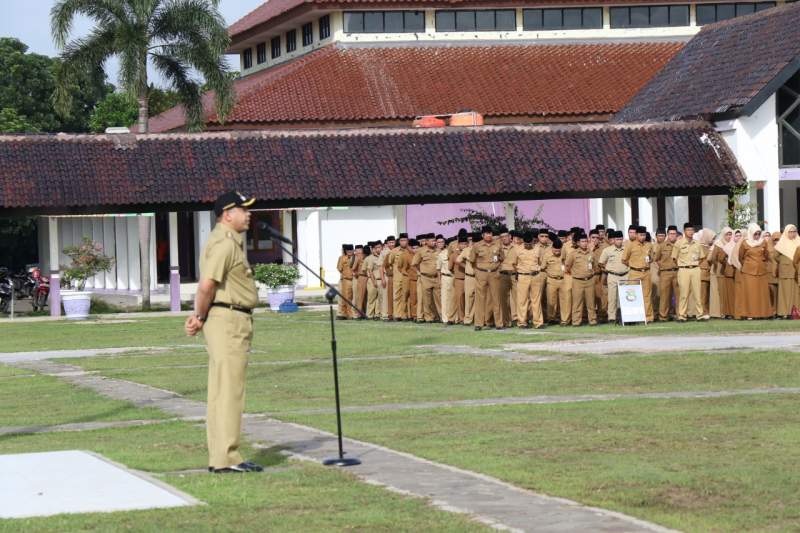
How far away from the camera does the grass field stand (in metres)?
9.98

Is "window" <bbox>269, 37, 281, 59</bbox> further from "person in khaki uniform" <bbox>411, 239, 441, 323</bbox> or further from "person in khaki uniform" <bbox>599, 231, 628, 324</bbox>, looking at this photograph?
"person in khaki uniform" <bbox>599, 231, 628, 324</bbox>

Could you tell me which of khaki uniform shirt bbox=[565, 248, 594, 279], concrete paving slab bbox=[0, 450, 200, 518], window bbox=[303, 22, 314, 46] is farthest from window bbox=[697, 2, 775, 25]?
concrete paving slab bbox=[0, 450, 200, 518]

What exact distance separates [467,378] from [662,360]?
9.30 ft

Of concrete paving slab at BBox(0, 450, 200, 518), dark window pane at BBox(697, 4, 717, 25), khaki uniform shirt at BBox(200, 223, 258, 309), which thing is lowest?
concrete paving slab at BBox(0, 450, 200, 518)

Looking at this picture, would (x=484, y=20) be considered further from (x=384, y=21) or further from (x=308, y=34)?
(x=308, y=34)

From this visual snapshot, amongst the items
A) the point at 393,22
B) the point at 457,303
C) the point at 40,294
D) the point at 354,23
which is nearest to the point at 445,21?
the point at 393,22

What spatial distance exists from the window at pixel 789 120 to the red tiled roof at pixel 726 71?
3.08 ft

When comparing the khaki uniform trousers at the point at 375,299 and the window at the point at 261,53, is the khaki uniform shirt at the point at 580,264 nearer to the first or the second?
the khaki uniform trousers at the point at 375,299

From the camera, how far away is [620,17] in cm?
5828

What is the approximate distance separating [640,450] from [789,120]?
1201 inches

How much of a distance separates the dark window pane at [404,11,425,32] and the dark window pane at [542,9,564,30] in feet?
14.5

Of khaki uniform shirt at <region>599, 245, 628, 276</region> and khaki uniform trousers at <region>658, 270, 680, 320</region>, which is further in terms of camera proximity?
khaki uniform trousers at <region>658, 270, 680, 320</region>

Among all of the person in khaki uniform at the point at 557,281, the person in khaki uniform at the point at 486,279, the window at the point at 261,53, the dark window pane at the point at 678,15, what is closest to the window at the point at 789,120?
the person in khaki uniform at the point at 557,281

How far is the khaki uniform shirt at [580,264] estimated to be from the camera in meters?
29.8
